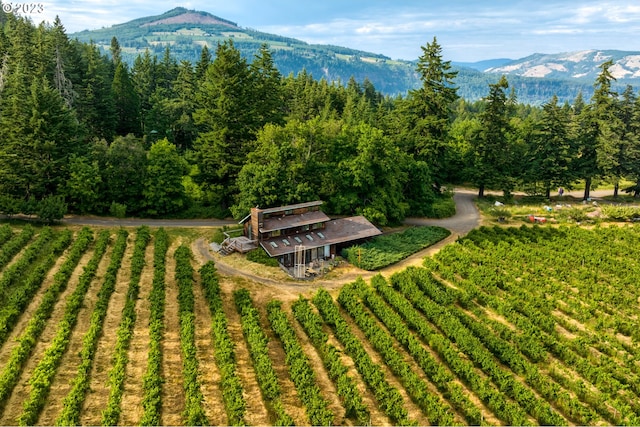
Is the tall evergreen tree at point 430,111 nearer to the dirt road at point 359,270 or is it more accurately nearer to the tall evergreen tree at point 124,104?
the dirt road at point 359,270

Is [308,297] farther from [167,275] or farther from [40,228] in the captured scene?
[40,228]

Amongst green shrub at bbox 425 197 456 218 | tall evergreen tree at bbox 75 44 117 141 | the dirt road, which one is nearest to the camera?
the dirt road

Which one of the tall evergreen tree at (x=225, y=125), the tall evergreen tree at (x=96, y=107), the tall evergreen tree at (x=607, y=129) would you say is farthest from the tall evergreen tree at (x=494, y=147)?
the tall evergreen tree at (x=96, y=107)

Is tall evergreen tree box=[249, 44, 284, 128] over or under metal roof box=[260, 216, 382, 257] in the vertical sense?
over

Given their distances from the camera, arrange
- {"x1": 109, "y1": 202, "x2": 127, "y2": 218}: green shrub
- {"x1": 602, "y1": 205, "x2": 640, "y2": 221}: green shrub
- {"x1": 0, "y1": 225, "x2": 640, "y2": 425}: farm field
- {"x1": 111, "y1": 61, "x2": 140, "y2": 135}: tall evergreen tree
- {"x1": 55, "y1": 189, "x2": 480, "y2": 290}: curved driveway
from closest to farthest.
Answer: {"x1": 0, "y1": 225, "x2": 640, "y2": 425}: farm field → {"x1": 55, "y1": 189, "x2": 480, "y2": 290}: curved driveway → {"x1": 109, "y1": 202, "x2": 127, "y2": 218}: green shrub → {"x1": 602, "y1": 205, "x2": 640, "y2": 221}: green shrub → {"x1": 111, "y1": 61, "x2": 140, "y2": 135}: tall evergreen tree

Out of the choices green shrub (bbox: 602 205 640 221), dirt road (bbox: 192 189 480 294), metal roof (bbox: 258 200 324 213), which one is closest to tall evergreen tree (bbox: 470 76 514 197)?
dirt road (bbox: 192 189 480 294)

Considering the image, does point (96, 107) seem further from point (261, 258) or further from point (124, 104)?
point (261, 258)

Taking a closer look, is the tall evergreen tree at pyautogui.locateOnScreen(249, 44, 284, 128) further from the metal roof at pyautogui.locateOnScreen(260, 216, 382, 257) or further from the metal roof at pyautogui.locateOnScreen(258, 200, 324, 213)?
the metal roof at pyautogui.locateOnScreen(260, 216, 382, 257)

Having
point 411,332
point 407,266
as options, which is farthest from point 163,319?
point 407,266
